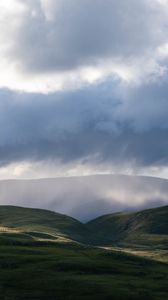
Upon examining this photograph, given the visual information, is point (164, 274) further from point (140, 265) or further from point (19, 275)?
point (19, 275)

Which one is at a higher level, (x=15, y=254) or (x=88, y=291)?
(x=15, y=254)

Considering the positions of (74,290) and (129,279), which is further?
(129,279)

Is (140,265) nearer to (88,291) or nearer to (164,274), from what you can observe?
(164,274)

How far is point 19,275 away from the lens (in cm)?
15188

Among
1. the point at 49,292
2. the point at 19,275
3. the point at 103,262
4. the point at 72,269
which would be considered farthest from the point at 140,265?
the point at 49,292

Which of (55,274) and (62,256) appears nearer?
(55,274)

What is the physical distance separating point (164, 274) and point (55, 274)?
32304 millimetres

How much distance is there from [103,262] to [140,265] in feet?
43.1

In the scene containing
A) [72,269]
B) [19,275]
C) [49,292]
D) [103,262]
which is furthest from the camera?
[103,262]

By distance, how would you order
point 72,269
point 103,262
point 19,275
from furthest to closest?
point 103,262
point 72,269
point 19,275

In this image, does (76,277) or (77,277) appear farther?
(76,277)

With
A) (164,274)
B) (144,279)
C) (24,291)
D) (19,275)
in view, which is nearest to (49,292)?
(24,291)

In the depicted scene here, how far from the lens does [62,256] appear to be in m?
189

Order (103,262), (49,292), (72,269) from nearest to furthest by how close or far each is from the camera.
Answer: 1. (49,292)
2. (72,269)
3. (103,262)
